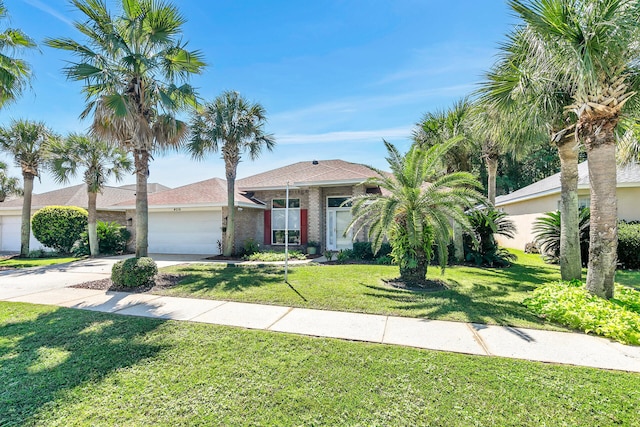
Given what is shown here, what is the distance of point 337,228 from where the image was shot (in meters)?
15.5

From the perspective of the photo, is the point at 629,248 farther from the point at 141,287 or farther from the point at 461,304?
the point at 141,287

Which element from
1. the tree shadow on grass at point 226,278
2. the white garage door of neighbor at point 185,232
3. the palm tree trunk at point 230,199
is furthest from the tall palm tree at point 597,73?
the white garage door of neighbor at point 185,232

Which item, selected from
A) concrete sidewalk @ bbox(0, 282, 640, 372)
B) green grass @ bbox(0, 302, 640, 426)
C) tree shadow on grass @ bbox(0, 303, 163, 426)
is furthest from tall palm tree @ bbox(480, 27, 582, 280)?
tree shadow on grass @ bbox(0, 303, 163, 426)

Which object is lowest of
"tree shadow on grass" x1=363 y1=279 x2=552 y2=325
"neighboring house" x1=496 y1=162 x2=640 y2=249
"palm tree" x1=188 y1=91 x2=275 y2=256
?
"tree shadow on grass" x1=363 y1=279 x2=552 y2=325

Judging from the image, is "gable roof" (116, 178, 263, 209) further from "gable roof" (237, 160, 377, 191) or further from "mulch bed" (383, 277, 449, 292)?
"mulch bed" (383, 277, 449, 292)

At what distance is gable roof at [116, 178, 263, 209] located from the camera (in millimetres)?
15891

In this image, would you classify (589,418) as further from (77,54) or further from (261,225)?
(261,225)

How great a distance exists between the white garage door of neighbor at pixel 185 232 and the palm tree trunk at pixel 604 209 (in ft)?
50.6

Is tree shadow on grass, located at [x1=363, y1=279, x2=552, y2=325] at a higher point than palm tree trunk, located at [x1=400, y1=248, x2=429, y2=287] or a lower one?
lower

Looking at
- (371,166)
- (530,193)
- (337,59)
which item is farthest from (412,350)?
(530,193)

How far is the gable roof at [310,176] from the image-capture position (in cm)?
1427

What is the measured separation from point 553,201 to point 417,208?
449 inches

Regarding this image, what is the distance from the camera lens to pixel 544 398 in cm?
307

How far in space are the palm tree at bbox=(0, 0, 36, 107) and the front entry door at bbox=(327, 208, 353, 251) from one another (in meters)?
13.5
